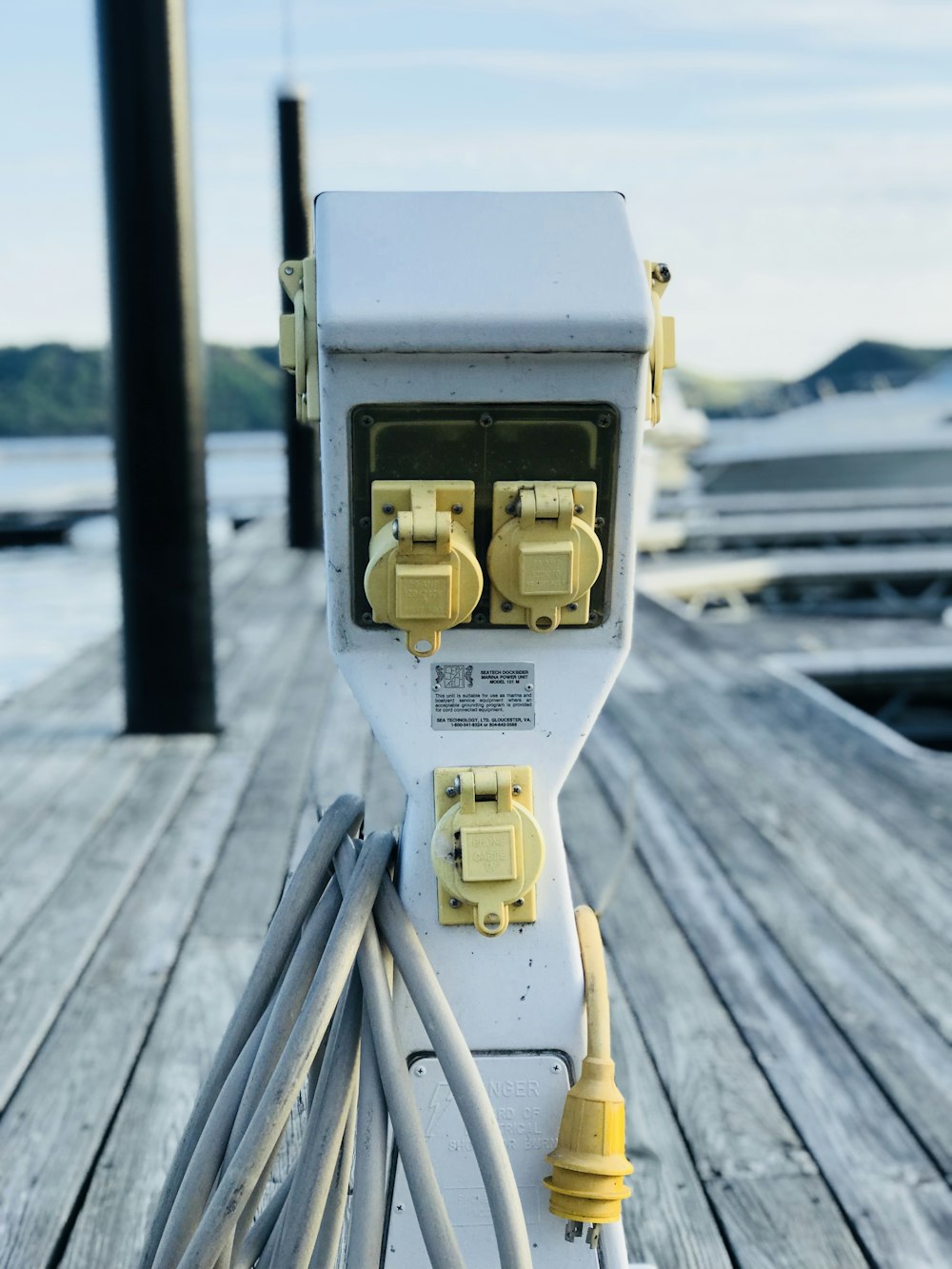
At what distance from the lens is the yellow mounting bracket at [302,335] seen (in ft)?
3.70

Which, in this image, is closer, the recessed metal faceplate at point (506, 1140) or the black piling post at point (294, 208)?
the recessed metal faceplate at point (506, 1140)

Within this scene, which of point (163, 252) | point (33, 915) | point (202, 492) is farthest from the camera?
point (202, 492)

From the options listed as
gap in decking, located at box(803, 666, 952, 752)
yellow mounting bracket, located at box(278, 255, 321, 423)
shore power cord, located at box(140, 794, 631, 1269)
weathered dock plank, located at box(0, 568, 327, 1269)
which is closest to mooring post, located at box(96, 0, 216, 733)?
weathered dock plank, located at box(0, 568, 327, 1269)

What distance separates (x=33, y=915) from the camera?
2.48 meters

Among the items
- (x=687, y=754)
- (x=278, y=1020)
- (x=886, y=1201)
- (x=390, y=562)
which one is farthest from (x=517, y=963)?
(x=687, y=754)

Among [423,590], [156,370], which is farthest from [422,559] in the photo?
[156,370]

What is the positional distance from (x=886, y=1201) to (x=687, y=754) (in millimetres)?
2138

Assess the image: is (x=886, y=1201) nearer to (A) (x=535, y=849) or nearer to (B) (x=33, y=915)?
(A) (x=535, y=849)

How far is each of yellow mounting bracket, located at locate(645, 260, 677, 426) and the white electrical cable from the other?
50cm

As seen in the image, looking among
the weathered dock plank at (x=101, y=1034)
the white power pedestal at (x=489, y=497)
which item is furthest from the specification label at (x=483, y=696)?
the weathered dock plank at (x=101, y=1034)

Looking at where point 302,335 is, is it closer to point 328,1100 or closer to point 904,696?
point 328,1100

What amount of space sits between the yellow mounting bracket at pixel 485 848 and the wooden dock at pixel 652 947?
25 cm

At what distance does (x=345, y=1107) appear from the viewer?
3.68 feet

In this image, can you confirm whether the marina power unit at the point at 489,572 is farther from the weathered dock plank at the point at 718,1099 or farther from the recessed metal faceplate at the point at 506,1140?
the weathered dock plank at the point at 718,1099
